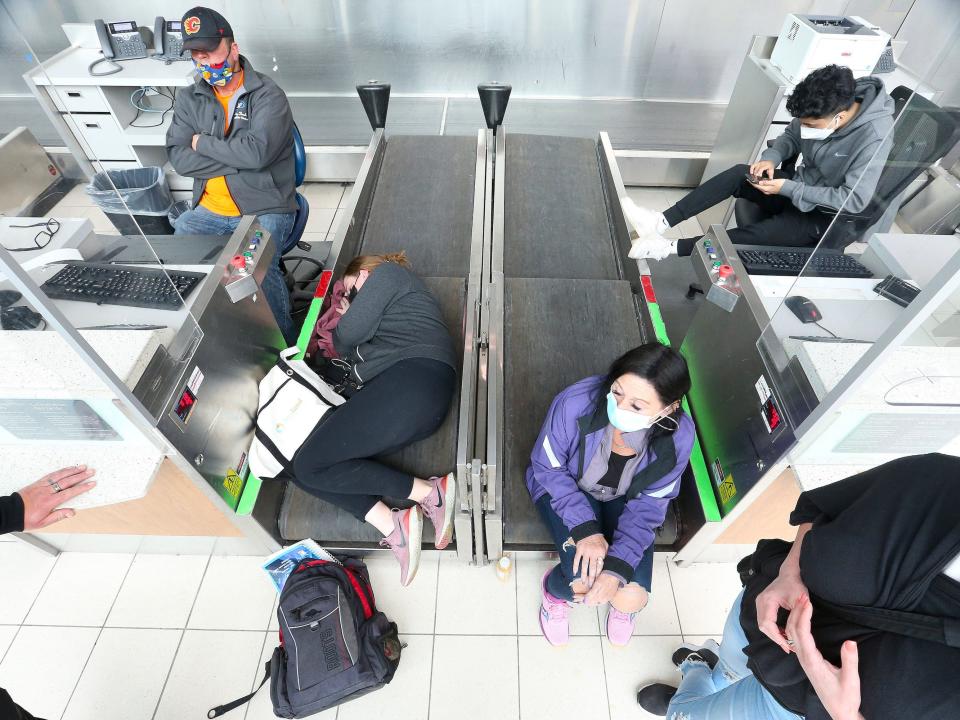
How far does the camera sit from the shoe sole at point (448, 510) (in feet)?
6.73

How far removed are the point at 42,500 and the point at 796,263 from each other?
10.1ft

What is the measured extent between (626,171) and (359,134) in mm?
2358

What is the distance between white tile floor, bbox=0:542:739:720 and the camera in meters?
2.06

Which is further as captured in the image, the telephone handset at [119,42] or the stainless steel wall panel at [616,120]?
the stainless steel wall panel at [616,120]

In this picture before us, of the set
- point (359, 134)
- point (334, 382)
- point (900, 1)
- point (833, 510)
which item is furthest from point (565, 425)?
point (900, 1)

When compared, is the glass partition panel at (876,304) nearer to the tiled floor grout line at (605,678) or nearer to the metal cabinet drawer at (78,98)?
the tiled floor grout line at (605,678)

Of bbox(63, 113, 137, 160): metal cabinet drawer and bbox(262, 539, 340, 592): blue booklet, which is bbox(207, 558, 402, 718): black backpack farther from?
bbox(63, 113, 137, 160): metal cabinet drawer

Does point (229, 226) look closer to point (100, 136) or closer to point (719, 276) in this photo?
point (100, 136)

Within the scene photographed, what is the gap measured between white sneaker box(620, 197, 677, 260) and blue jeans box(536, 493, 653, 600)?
1.49 metres

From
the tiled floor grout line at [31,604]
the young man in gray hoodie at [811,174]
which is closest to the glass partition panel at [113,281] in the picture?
the tiled floor grout line at [31,604]

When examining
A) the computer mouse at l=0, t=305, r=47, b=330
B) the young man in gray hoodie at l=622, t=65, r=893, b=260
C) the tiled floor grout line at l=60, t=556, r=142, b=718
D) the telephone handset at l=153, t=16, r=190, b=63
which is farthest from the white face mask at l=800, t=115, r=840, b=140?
the telephone handset at l=153, t=16, r=190, b=63

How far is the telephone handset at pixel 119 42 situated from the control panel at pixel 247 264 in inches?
102

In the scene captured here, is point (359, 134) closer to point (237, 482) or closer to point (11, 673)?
point (237, 482)

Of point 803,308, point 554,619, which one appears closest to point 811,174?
point 803,308
